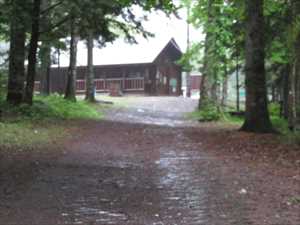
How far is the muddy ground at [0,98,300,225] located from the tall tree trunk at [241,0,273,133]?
7.42 feet

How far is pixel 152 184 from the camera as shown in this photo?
752 centimetres

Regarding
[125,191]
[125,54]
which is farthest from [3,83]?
[125,54]

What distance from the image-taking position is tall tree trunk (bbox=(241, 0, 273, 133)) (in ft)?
47.8

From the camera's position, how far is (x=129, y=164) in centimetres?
930

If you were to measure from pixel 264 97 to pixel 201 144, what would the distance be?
342 cm

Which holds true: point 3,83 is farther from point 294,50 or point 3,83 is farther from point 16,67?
point 294,50

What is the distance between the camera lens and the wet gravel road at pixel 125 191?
567 cm

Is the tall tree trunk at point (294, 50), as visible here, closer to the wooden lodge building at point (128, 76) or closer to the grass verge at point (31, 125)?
the grass verge at point (31, 125)

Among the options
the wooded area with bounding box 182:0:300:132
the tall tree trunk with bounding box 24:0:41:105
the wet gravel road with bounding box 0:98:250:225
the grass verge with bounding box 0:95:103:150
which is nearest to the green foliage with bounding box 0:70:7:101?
the grass verge with bounding box 0:95:103:150

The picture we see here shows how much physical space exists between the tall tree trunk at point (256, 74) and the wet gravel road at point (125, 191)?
152 inches

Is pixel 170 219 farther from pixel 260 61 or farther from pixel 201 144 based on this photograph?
pixel 260 61

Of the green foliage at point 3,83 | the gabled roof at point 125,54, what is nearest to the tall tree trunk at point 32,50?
the green foliage at point 3,83

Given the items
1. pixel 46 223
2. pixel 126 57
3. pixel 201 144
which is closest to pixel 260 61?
pixel 201 144

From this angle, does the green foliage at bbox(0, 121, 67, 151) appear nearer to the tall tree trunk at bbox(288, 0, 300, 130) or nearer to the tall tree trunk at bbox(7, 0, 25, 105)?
the tall tree trunk at bbox(7, 0, 25, 105)
